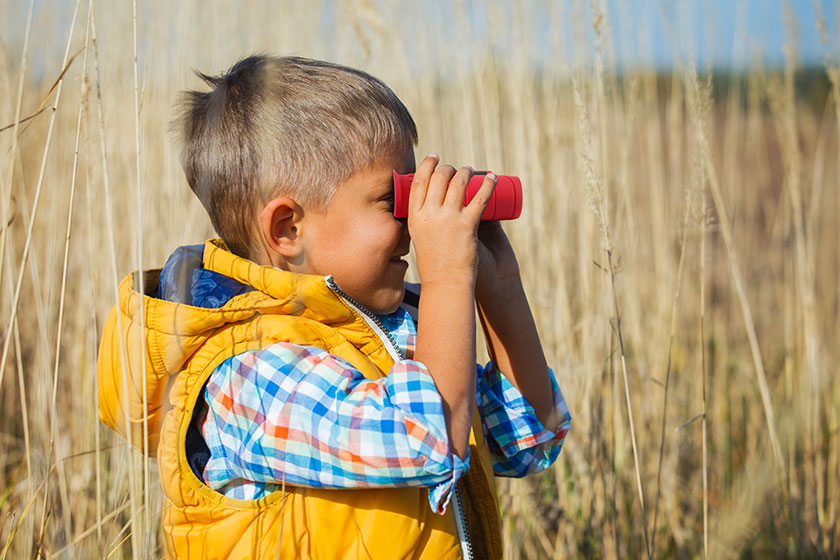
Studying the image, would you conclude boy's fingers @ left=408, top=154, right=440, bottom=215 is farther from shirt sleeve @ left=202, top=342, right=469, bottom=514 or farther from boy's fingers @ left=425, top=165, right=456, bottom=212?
shirt sleeve @ left=202, top=342, right=469, bottom=514

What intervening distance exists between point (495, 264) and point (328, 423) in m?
0.37

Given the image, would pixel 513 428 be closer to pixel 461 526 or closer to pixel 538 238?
pixel 461 526

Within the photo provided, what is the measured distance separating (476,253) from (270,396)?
0.94ft

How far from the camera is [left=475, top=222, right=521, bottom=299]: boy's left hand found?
0.99m

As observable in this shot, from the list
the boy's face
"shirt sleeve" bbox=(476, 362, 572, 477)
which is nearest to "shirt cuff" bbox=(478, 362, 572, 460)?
"shirt sleeve" bbox=(476, 362, 572, 477)

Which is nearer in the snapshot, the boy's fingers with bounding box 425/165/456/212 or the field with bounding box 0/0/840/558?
the boy's fingers with bounding box 425/165/456/212

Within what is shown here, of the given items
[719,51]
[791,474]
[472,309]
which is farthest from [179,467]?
[719,51]

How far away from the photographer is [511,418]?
41.2 inches

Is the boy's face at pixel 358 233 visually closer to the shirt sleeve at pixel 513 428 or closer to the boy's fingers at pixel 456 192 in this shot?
the boy's fingers at pixel 456 192

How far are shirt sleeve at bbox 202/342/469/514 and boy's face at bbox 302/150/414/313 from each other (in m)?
0.13

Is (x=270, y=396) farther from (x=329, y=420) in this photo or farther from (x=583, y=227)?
(x=583, y=227)

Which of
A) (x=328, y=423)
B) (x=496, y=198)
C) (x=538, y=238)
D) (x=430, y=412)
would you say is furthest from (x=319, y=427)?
(x=538, y=238)

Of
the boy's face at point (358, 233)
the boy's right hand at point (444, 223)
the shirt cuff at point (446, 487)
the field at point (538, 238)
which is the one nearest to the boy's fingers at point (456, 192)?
the boy's right hand at point (444, 223)

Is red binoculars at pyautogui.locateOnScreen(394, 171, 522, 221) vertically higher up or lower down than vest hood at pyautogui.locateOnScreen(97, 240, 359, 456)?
higher up
